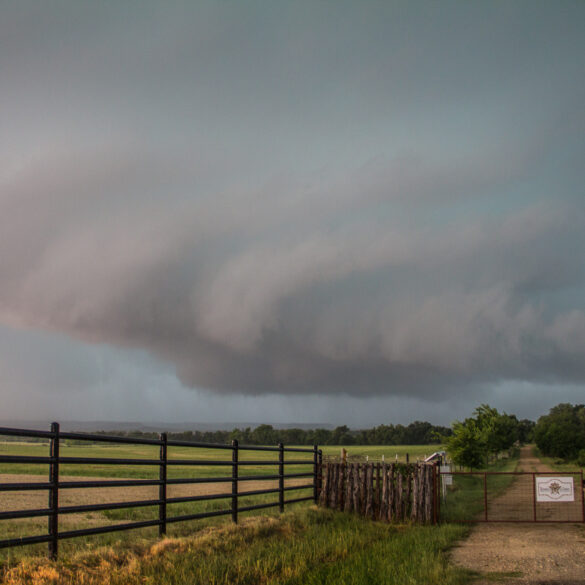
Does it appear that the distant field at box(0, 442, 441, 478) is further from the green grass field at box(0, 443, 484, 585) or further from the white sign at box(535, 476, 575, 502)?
the white sign at box(535, 476, 575, 502)

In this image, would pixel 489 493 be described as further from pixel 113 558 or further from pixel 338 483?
pixel 113 558

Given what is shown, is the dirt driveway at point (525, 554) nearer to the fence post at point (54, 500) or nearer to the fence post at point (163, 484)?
the fence post at point (163, 484)

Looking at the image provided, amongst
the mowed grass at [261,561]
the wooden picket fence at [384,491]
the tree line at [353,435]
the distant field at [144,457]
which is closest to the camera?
the mowed grass at [261,561]

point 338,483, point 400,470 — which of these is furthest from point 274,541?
point 400,470

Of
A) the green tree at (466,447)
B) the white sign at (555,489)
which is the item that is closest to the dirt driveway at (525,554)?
the white sign at (555,489)

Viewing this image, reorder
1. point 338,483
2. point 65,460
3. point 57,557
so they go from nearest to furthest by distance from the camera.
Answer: point 57,557 → point 65,460 → point 338,483

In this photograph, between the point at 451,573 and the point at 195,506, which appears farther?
the point at 195,506

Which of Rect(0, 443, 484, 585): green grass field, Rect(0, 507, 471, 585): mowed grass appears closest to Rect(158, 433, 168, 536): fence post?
Rect(0, 443, 484, 585): green grass field

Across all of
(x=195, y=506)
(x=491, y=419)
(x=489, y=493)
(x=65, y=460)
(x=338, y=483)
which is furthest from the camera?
(x=491, y=419)

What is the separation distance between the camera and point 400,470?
63.5 feet

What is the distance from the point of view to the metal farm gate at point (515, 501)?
1856 centimetres

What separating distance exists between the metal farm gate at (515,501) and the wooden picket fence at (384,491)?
2.98ft

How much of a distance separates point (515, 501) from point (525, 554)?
52.9 ft

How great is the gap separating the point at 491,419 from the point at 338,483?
134 ft
